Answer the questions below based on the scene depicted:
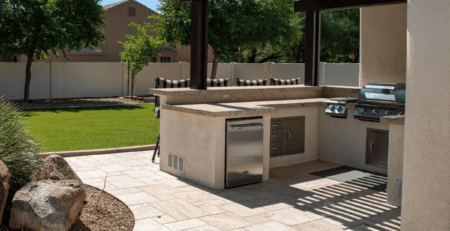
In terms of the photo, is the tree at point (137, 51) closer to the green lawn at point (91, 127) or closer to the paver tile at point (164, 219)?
the green lawn at point (91, 127)

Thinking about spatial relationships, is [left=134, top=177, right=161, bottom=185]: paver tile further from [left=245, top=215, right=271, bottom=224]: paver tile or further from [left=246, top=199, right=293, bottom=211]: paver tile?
[left=245, top=215, right=271, bottom=224]: paver tile

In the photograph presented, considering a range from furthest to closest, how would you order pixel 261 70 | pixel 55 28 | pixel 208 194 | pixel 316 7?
pixel 261 70
pixel 55 28
pixel 316 7
pixel 208 194

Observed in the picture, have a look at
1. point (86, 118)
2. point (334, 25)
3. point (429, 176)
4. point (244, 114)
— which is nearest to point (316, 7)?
point (244, 114)

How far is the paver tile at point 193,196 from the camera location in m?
5.70

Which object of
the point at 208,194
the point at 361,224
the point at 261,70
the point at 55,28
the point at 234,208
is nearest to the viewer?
the point at 361,224

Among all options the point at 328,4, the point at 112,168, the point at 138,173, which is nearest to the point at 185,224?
the point at 138,173

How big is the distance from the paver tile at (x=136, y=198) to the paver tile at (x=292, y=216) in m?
1.56

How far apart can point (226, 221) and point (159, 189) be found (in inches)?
61.1

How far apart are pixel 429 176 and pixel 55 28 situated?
49.2 feet

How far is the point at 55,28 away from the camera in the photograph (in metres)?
16.1

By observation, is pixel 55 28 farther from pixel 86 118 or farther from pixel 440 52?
pixel 440 52

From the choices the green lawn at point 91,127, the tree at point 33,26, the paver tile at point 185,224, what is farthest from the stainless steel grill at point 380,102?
the tree at point 33,26

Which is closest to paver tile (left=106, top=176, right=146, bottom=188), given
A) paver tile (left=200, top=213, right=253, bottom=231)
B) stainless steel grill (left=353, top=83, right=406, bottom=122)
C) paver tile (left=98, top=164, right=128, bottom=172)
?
paver tile (left=98, top=164, right=128, bottom=172)

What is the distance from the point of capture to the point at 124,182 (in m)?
6.40
